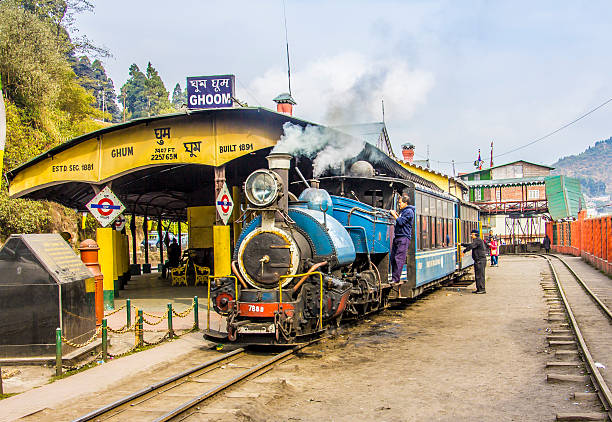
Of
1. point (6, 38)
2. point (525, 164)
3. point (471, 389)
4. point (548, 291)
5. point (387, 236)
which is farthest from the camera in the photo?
point (525, 164)

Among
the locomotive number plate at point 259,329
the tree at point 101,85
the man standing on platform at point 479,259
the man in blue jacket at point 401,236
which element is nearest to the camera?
the locomotive number plate at point 259,329

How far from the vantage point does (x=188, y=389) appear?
6668 millimetres

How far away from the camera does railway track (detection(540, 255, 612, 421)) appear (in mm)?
6105

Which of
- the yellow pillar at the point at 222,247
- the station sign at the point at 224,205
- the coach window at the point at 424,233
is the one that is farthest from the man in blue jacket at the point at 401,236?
the yellow pillar at the point at 222,247

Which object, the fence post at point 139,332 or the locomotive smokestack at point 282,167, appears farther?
the fence post at point 139,332

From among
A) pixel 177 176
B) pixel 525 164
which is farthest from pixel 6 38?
pixel 525 164

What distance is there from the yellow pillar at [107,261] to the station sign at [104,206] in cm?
140

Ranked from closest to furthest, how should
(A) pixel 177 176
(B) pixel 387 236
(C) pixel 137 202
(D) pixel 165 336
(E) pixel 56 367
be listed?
(E) pixel 56 367
(D) pixel 165 336
(B) pixel 387 236
(A) pixel 177 176
(C) pixel 137 202

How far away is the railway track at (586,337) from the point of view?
20.0 feet

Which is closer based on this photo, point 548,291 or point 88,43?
point 548,291

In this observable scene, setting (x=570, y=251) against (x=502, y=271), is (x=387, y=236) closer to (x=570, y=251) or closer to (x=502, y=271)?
(x=502, y=271)

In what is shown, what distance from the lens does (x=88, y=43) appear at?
134ft

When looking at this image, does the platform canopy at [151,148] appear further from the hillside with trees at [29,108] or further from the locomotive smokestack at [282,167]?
the hillside with trees at [29,108]

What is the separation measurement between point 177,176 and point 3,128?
12654mm
